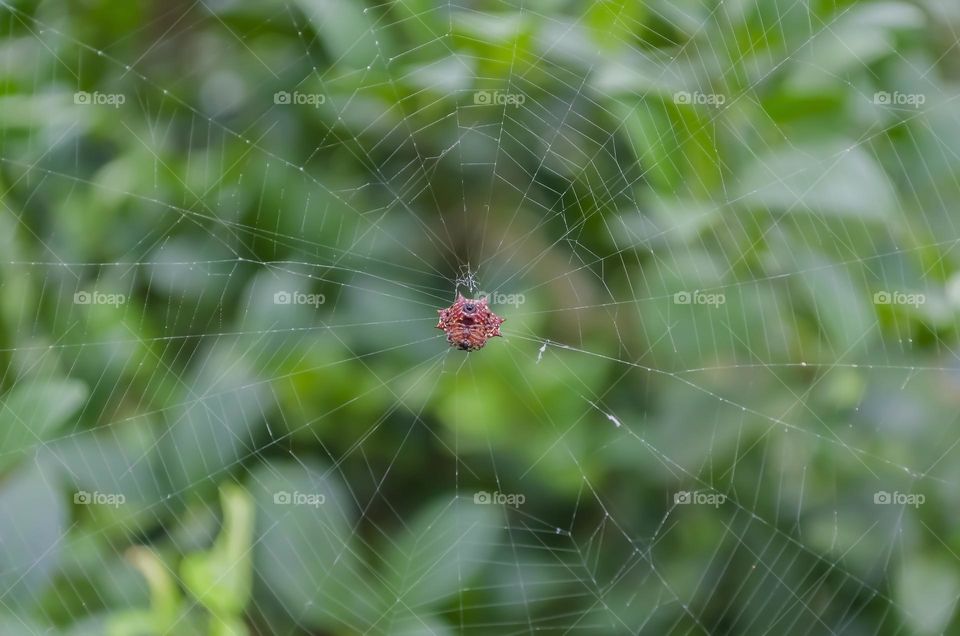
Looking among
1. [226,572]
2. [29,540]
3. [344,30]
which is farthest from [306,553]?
[344,30]

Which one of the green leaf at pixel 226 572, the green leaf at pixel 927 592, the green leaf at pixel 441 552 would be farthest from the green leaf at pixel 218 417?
the green leaf at pixel 927 592

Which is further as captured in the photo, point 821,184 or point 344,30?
point 344,30

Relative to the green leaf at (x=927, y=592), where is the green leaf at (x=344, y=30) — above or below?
above

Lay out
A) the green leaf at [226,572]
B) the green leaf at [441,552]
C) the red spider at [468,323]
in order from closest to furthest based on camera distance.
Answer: the green leaf at [226,572]
the green leaf at [441,552]
the red spider at [468,323]

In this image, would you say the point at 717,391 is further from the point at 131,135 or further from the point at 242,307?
the point at 131,135

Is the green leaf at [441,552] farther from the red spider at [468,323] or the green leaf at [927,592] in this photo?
the green leaf at [927,592]

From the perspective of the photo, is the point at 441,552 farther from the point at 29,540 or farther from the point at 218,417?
the point at 29,540
